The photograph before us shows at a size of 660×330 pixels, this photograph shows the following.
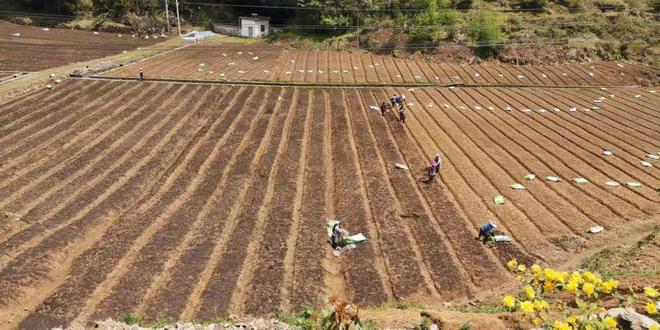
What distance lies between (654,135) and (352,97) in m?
19.8

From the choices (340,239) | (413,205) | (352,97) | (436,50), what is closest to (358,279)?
(340,239)

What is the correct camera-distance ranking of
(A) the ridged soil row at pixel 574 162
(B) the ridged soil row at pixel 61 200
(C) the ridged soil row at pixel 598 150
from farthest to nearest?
1. (C) the ridged soil row at pixel 598 150
2. (A) the ridged soil row at pixel 574 162
3. (B) the ridged soil row at pixel 61 200

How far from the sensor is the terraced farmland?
1410cm

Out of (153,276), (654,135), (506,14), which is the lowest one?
(153,276)

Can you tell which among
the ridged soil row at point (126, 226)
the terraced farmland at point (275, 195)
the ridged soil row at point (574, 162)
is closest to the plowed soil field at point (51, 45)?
the terraced farmland at point (275, 195)

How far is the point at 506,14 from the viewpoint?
2159 inches

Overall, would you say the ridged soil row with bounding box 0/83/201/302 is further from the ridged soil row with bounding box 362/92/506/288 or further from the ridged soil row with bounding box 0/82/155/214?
the ridged soil row with bounding box 362/92/506/288

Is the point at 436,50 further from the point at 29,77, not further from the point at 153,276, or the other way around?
the point at 153,276

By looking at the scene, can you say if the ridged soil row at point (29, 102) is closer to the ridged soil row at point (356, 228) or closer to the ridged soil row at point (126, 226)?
the ridged soil row at point (126, 226)

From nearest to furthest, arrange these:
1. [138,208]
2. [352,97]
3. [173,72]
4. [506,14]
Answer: [138,208], [352,97], [173,72], [506,14]

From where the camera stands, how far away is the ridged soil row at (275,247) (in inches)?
525

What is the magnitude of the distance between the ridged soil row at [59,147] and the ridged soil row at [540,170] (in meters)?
22.2

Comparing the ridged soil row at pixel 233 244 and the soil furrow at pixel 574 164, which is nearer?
the ridged soil row at pixel 233 244

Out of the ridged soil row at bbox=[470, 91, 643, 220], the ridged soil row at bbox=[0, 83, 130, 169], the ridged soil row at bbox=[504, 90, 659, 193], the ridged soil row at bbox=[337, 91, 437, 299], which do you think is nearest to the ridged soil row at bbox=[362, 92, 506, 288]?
the ridged soil row at bbox=[337, 91, 437, 299]
